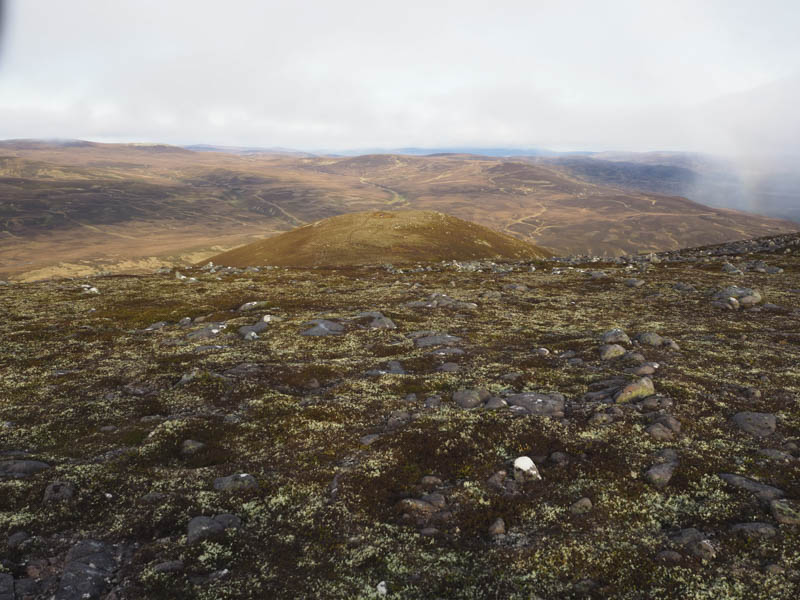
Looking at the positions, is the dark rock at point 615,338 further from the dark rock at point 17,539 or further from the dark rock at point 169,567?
the dark rock at point 17,539

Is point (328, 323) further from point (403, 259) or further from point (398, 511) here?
point (403, 259)

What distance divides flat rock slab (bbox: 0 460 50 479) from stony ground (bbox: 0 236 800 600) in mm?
72

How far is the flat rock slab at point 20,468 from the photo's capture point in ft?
40.4

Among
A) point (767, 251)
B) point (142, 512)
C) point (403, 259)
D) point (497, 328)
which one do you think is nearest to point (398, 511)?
point (142, 512)

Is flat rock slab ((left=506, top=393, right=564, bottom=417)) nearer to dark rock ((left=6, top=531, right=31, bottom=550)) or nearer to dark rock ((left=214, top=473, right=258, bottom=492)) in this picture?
dark rock ((left=214, top=473, right=258, bottom=492))

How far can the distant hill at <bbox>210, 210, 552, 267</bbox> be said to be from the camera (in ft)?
365

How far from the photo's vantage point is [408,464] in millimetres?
12836

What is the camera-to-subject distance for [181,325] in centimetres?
3316

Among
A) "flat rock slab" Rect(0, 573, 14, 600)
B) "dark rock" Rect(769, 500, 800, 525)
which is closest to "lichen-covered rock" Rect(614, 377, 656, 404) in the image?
"dark rock" Rect(769, 500, 800, 525)

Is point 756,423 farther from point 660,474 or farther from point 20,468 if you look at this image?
point 20,468

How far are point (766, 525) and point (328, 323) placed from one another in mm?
25772

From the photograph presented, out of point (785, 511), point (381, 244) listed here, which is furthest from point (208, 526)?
point (381, 244)

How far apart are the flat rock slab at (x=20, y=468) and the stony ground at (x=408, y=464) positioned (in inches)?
2.8

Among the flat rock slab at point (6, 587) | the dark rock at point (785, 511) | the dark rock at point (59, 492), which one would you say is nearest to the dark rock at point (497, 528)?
the dark rock at point (785, 511)
